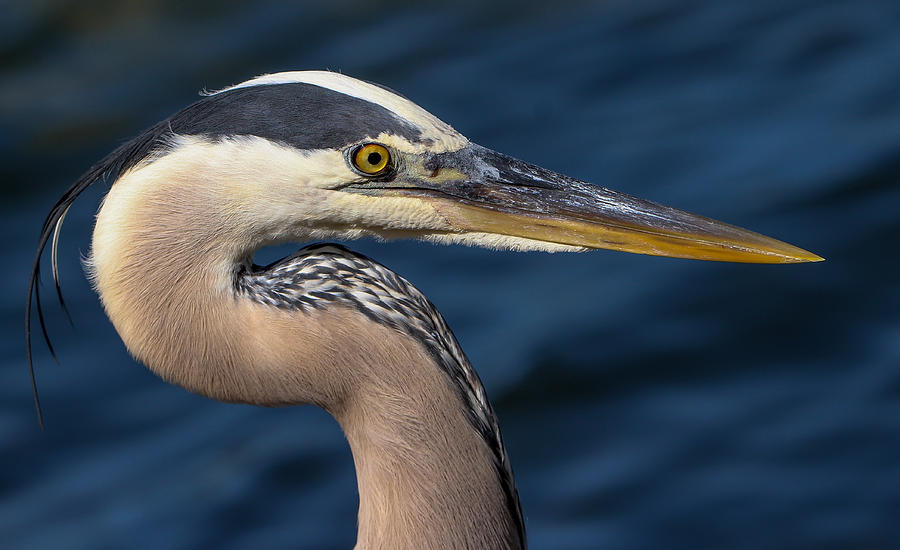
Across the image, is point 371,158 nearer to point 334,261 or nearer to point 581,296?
point 334,261

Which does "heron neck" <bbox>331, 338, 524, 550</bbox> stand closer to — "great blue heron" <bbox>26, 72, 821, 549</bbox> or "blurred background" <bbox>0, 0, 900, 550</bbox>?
"great blue heron" <bbox>26, 72, 821, 549</bbox>

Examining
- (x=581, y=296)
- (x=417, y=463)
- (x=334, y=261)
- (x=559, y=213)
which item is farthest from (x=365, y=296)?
(x=581, y=296)

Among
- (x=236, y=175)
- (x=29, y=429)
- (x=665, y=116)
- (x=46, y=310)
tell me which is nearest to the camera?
(x=236, y=175)

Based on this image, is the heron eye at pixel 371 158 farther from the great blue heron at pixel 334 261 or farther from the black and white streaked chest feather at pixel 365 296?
the black and white streaked chest feather at pixel 365 296

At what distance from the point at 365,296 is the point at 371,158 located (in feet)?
0.89

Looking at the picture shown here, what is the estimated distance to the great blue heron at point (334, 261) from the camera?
92.0 inches

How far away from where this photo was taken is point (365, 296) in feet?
8.02

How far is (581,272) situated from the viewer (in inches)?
211

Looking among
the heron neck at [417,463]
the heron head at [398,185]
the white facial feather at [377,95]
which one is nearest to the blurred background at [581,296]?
the heron neck at [417,463]

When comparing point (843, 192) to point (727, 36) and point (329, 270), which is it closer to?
point (727, 36)

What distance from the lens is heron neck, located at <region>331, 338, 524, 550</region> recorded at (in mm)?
2457

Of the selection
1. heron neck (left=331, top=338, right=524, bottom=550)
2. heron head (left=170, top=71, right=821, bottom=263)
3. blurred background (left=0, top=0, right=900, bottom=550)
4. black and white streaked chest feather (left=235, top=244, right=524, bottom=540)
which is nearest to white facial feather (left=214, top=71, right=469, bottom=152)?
heron head (left=170, top=71, right=821, bottom=263)

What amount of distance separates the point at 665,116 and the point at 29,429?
318 centimetres

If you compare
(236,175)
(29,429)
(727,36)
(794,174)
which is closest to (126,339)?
(236,175)
